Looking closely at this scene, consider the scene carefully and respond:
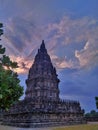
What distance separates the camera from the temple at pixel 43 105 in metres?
52.9

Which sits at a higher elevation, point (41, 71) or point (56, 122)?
point (41, 71)

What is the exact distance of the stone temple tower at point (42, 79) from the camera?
7231cm

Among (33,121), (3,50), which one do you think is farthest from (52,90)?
(3,50)

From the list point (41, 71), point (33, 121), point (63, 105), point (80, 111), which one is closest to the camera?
point (33, 121)

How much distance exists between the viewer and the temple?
52906 millimetres

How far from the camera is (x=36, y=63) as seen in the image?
251 ft

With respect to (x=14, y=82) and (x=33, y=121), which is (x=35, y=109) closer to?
(x=33, y=121)

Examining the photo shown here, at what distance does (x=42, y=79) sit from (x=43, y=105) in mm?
18080

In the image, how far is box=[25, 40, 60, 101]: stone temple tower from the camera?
237ft

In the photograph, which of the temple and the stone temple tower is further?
the stone temple tower

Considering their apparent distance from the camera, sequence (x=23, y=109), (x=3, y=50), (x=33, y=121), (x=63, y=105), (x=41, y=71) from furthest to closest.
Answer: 1. (x=41, y=71)
2. (x=63, y=105)
3. (x=23, y=109)
4. (x=33, y=121)
5. (x=3, y=50)

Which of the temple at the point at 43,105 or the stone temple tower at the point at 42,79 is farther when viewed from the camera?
the stone temple tower at the point at 42,79

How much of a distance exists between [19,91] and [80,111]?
4877 cm

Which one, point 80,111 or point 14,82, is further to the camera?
point 80,111
